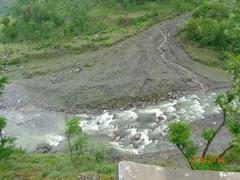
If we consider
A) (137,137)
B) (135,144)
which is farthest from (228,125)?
(137,137)

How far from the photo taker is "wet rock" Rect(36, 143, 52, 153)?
35.3 m

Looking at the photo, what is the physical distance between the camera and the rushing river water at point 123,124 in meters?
35.1

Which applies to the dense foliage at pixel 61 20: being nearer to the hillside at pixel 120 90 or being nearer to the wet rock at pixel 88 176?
the hillside at pixel 120 90

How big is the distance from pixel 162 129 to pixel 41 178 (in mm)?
15925

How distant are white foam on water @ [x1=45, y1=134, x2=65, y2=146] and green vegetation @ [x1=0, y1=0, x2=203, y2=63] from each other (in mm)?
22509

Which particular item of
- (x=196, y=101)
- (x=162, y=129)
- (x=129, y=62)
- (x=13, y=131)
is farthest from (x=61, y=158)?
(x=129, y=62)

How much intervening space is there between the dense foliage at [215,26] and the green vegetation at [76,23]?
844 centimetres

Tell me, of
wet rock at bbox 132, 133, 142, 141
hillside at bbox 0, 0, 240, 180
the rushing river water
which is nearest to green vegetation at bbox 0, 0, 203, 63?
hillside at bbox 0, 0, 240, 180

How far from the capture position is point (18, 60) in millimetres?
60750

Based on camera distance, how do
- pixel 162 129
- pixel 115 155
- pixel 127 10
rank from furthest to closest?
pixel 127 10 < pixel 162 129 < pixel 115 155

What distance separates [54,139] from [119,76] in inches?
521

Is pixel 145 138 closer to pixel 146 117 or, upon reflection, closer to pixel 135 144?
pixel 135 144

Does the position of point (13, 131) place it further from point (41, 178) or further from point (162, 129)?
point (41, 178)

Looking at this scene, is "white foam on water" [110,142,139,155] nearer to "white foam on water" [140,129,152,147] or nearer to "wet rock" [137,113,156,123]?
"white foam on water" [140,129,152,147]
